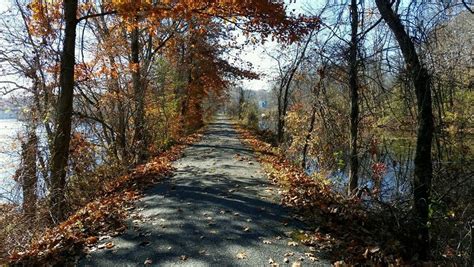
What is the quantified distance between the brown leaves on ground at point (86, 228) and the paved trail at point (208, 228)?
0.32m

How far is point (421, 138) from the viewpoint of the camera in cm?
513

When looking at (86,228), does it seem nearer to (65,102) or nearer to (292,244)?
(292,244)

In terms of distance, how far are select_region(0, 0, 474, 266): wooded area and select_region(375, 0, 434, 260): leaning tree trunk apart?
15 mm

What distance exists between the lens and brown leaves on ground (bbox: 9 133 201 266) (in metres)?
5.18

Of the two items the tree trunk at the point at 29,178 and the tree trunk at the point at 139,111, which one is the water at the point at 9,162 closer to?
the tree trunk at the point at 29,178

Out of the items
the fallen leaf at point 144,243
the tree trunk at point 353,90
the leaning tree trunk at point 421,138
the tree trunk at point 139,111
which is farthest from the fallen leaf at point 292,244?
the tree trunk at point 139,111

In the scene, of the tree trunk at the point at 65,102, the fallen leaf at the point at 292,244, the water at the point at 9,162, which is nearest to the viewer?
the fallen leaf at the point at 292,244

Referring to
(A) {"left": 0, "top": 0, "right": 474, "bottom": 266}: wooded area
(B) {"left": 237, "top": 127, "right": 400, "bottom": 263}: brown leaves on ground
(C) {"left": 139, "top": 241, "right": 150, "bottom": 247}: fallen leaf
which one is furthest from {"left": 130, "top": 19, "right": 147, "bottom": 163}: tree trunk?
(C) {"left": 139, "top": 241, "right": 150, "bottom": 247}: fallen leaf

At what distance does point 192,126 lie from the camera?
31.0 meters

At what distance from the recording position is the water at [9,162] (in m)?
8.20

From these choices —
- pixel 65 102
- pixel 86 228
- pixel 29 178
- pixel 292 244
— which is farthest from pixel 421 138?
pixel 65 102

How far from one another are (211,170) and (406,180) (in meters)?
6.58

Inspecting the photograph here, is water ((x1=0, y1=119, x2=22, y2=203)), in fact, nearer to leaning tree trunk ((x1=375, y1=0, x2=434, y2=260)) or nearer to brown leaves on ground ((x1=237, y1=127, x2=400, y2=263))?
brown leaves on ground ((x1=237, y1=127, x2=400, y2=263))

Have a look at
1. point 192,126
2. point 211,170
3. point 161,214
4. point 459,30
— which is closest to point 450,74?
point 459,30
